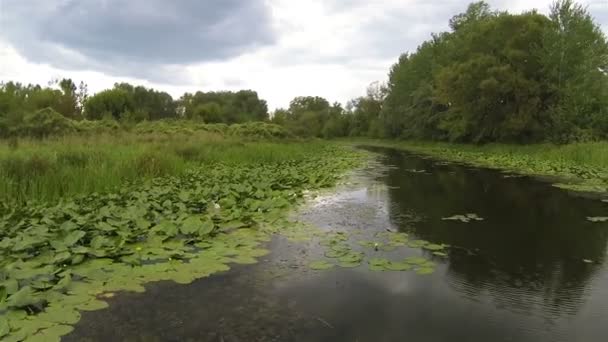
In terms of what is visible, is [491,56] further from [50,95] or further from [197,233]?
[50,95]

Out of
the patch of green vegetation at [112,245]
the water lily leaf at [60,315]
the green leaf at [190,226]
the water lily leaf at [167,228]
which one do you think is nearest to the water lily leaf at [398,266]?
the patch of green vegetation at [112,245]

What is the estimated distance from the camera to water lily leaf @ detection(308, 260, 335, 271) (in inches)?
158

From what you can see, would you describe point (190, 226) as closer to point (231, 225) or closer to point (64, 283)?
point (231, 225)

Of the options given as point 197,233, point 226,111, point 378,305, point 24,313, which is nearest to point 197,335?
point 24,313

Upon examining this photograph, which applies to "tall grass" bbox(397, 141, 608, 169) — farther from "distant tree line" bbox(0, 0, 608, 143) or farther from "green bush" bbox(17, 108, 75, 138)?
"green bush" bbox(17, 108, 75, 138)

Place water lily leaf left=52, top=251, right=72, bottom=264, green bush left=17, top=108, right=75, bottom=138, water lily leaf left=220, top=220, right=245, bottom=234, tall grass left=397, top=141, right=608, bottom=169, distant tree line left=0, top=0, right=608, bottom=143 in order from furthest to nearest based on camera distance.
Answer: distant tree line left=0, top=0, right=608, bottom=143, green bush left=17, top=108, right=75, bottom=138, tall grass left=397, top=141, right=608, bottom=169, water lily leaf left=220, top=220, right=245, bottom=234, water lily leaf left=52, top=251, right=72, bottom=264

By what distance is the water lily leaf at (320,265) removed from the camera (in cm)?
400

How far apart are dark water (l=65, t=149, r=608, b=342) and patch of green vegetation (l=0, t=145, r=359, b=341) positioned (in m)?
0.20

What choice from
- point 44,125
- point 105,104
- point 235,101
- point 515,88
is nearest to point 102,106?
point 105,104

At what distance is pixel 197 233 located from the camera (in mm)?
4734

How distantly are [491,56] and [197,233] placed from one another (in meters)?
22.8

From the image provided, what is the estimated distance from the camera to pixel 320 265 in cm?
405

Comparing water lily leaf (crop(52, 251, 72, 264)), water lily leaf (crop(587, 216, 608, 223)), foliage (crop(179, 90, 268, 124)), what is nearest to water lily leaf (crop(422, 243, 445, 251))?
water lily leaf (crop(587, 216, 608, 223))

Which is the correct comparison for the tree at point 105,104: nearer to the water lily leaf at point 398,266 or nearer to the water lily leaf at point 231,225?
the water lily leaf at point 231,225
